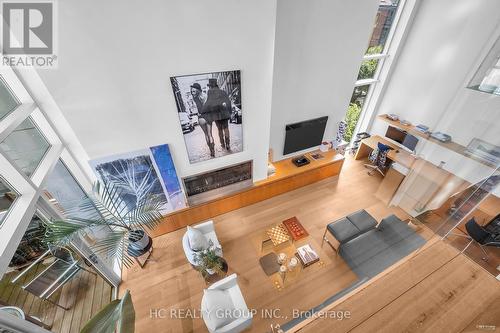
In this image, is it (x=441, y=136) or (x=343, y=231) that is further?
(x=441, y=136)

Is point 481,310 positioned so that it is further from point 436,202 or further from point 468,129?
point 468,129

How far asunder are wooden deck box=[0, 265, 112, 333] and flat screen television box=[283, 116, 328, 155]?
4410mm

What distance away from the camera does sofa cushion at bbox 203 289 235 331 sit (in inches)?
98.9

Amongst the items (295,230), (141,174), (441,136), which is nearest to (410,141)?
(441,136)

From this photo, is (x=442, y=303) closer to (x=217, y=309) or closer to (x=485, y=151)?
(x=217, y=309)

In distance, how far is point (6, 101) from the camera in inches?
85.7

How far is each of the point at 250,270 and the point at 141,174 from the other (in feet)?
8.22

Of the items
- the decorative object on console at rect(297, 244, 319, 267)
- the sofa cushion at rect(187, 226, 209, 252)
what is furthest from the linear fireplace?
the decorative object on console at rect(297, 244, 319, 267)

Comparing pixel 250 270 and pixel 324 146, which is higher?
pixel 324 146

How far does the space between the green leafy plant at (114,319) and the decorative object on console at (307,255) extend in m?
2.63

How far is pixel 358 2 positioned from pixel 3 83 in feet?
17.4

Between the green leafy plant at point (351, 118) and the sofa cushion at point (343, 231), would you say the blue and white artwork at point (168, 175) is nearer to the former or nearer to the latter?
the sofa cushion at point (343, 231)

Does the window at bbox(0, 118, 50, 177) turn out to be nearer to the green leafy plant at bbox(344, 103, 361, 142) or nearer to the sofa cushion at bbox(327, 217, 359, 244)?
the sofa cushion at bbox(327, 217, 359, 244)
